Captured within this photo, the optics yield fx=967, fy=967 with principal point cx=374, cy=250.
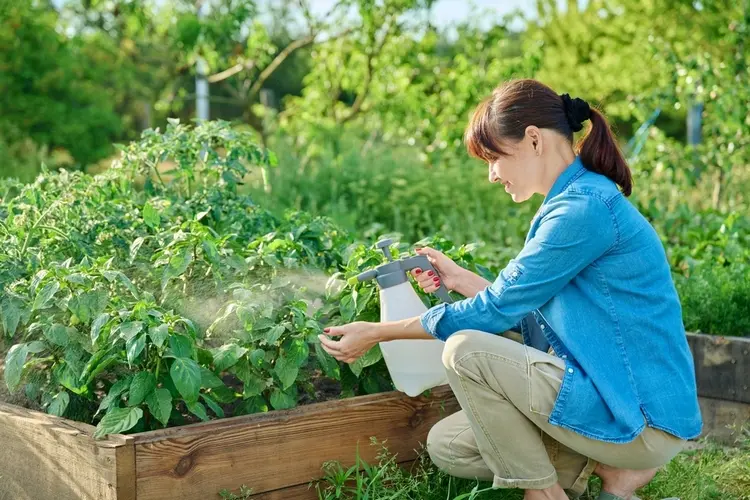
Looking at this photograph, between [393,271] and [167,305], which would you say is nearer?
[393,271]

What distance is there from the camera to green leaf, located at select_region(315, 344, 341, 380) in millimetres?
2787

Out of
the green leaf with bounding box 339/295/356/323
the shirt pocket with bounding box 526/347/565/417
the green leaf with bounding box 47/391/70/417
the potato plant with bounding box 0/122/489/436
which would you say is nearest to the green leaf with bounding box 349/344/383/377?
the potato plant with bounding box 0/122/489/436

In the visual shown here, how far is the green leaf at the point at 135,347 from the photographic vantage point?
2.42m

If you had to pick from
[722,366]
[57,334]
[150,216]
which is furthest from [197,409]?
[722,366]

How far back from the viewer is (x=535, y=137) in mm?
2504

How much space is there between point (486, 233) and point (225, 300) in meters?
3.72

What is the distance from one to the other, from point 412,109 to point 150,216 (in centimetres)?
609

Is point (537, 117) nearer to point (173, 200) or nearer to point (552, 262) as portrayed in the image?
point (552, 262)

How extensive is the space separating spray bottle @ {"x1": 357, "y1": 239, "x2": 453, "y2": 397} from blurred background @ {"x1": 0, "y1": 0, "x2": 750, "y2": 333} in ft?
4.98

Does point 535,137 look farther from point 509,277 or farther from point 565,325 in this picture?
point 565,325

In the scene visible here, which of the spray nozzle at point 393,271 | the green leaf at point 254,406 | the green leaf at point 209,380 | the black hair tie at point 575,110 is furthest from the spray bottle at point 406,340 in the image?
the black hair tie at point 575,110

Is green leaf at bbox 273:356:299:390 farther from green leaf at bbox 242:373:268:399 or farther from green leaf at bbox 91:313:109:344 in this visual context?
green leaf at bbox 91:313:109:344

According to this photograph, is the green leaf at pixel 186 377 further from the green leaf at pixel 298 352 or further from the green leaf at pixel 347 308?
the green leaf at pixel 347 308

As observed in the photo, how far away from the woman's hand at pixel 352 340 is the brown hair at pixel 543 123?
0.57 metres
